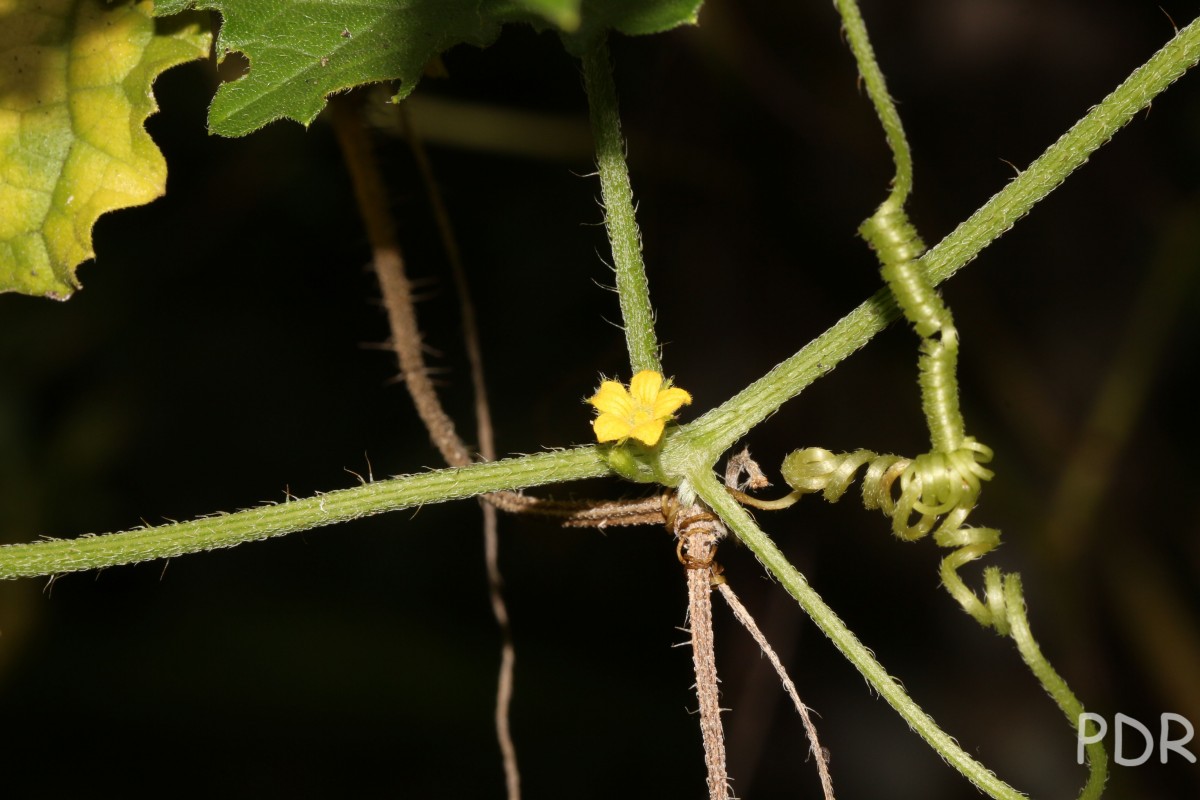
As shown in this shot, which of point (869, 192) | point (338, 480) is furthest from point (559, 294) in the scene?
point (869, 192)

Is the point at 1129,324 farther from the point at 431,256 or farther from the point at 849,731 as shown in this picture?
A: the point at 431,256

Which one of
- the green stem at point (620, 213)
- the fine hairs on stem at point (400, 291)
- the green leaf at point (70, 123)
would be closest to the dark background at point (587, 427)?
the fine hairs on stem at point (400, 291)

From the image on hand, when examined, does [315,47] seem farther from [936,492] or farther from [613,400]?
[936,492]

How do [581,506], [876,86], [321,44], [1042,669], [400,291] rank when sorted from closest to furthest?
[876,86], [1042,669], [321,44], [581,506], [400,291]

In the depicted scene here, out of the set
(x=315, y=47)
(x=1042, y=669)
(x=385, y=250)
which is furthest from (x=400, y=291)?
(x=1042, y=669)

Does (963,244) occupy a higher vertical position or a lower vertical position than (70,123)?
lower

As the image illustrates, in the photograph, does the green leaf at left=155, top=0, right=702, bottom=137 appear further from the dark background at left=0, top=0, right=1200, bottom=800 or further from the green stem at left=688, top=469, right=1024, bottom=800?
the dark background at left=0, top=0, right=1200, bottom=800

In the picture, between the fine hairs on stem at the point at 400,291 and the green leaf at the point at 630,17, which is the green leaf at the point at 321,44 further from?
the fine hairs on stem at the point at 400,291
